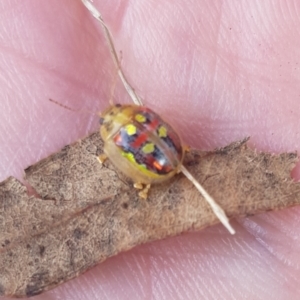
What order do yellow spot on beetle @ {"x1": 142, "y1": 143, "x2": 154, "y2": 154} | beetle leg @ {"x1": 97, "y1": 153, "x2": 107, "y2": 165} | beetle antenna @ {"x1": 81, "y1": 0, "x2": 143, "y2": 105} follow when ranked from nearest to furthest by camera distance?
yellow spot on beetle @ {"x1": 142, "y1": 143, "x2": 154, "y2": 154} → beetle leg @ {"x1": 97, "y1": 153, "x2": 107, "y2": 165} → beetle antenna @ {"x1": 81, "y1": 0, "x2": 143, "y2": 105}

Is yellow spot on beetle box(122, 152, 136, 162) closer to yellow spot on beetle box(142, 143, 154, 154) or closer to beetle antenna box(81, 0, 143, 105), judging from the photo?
yellow spot on beetle box(142, 143, 154, 154)

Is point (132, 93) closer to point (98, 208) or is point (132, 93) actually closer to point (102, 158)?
point (102, 158)

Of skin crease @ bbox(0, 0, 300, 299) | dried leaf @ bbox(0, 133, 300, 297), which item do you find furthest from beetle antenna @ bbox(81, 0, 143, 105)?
dried leaf @ bbox(0, 133, 300, 297)

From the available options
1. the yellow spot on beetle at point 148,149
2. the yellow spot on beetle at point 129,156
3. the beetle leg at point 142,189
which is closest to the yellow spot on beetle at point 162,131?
the yellow spot on beetle at point 148,149

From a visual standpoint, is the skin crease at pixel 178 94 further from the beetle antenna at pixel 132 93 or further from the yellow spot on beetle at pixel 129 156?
the yellow spot on beetle at pixel 129 156

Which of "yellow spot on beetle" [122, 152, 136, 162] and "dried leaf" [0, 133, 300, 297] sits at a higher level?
"yellow spot on beetle" [122, 152, 136, 162]

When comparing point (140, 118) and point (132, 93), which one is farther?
point (132, 93)

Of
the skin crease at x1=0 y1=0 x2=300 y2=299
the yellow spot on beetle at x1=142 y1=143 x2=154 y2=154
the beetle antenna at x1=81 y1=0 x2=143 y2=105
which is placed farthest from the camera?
the beetle antenna at x1=81 y1=0 x2=143 y2=105

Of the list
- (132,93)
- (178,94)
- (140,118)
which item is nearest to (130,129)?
(140,118)
